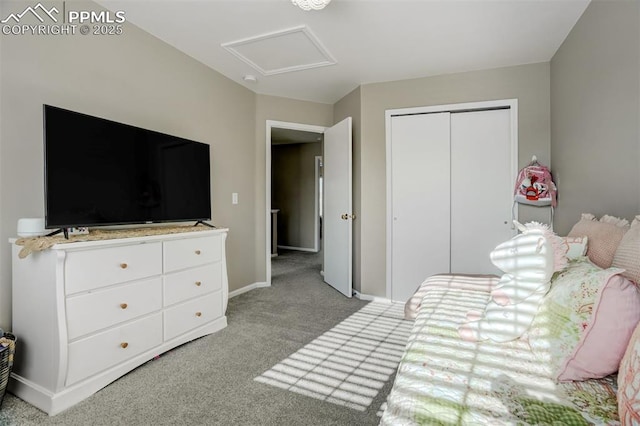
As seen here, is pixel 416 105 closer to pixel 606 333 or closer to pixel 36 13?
pixel 606 333

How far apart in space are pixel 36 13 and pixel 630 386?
3152mm

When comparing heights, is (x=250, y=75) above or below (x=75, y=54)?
above

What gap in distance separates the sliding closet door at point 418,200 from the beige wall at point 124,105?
177 centimetres

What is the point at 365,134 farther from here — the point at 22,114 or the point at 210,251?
the point at 22,114

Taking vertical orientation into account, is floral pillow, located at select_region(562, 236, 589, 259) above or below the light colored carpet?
above

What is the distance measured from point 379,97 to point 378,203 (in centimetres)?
120

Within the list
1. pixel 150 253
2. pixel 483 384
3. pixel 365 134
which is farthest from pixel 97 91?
pixel 483 384

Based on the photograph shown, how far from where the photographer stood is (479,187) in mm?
3211

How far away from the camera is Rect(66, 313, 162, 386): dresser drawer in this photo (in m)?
1.65

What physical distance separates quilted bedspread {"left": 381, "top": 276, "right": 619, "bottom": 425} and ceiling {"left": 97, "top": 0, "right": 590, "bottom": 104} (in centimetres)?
217

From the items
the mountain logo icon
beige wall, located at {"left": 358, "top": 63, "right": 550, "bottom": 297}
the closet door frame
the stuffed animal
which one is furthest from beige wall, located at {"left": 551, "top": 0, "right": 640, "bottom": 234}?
the mountain logo icon

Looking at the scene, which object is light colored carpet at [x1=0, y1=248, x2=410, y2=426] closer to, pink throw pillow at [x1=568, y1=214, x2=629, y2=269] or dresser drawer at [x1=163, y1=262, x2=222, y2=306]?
dresser drawer at [x1=163, y1=262, x2=222, y2=306]

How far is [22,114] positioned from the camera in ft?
6.00

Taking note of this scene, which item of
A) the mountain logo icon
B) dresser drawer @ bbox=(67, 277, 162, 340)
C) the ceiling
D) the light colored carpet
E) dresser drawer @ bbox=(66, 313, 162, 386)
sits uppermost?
the ceiling
